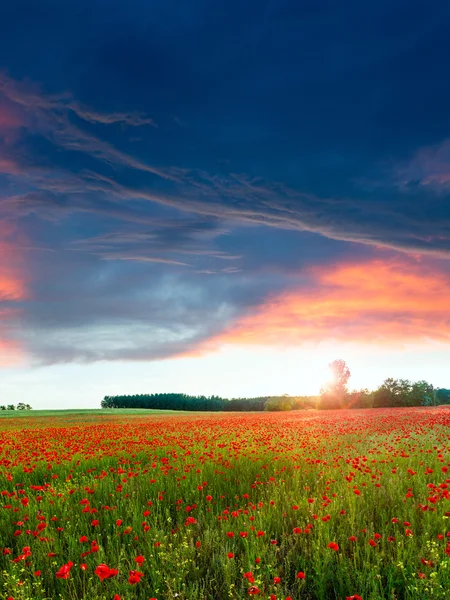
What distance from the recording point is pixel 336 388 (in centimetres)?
6681

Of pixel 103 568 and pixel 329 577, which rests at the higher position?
pixel 103 568

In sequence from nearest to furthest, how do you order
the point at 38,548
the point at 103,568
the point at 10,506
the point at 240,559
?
the point at 103,568
the point at 240,559
the point at 38,548
the point at 10,506

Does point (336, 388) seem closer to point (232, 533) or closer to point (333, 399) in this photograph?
point (333, 399)

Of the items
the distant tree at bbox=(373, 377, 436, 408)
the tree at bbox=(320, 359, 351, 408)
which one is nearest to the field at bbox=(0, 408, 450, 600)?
the distant tree at bbox=(373, 377, 436, 408)

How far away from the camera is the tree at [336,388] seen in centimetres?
6356

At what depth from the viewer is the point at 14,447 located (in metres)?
15.0

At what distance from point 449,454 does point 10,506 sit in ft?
32.1

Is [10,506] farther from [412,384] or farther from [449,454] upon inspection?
[412,384]

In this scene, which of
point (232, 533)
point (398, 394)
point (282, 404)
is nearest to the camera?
point (232, 533)

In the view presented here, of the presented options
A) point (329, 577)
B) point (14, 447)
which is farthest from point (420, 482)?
point (14, 447)

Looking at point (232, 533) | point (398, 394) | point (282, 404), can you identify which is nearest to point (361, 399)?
point (398, 394)

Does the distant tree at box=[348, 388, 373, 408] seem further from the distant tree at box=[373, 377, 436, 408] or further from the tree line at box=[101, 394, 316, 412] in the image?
the tree line at box=[101, 394, 316, 412]

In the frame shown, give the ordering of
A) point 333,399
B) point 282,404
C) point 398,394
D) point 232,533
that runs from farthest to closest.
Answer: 1. point 282,404
2. point 333,399
3. point 398,394
4. point 232,533

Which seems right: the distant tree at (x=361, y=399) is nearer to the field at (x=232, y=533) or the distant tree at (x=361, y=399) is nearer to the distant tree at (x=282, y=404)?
the distant tree at (x=282, y=404)
